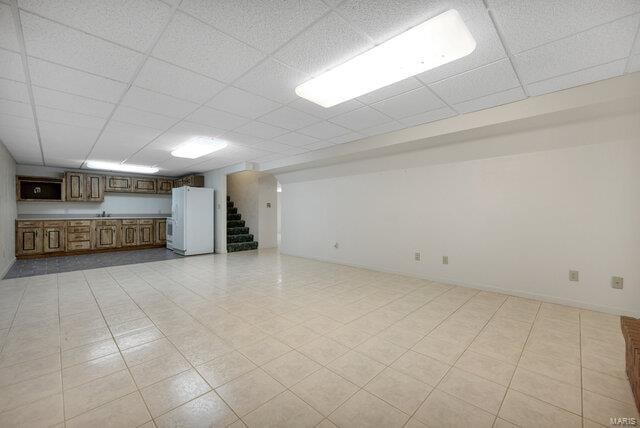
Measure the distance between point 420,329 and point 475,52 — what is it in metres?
2.49

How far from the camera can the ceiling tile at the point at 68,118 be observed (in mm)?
3182

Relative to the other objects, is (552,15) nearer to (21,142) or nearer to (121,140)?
(121,140)

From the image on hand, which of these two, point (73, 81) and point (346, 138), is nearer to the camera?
point (73, 81)

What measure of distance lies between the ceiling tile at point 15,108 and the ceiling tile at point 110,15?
2.13 meters

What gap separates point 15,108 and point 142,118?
4.21ft

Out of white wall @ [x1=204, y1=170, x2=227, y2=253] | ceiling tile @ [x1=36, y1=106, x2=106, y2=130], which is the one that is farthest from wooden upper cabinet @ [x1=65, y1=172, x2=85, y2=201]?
ceiling tile @ [x1=36, y1=106, x2=106, y2=130]

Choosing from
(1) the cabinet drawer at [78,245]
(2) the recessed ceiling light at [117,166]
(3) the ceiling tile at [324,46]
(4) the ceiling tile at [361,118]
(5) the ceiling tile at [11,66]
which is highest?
(2) the recessed ceiling light at [117,166]

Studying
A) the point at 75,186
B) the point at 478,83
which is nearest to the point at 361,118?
the point at 478,83

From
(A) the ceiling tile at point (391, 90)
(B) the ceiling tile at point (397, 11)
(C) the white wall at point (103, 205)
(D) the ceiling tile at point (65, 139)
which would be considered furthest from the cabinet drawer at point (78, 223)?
(B) the ceiling tile at point (397, 11)

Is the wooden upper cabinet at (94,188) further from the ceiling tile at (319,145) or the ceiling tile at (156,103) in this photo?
the ceiling tile at (319,145)

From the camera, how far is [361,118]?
139 inches

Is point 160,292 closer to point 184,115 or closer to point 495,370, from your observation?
point 184,115

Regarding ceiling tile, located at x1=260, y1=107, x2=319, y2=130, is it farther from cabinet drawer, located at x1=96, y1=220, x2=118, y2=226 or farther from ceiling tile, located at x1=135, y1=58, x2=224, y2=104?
cabinet drawer, located at x1=96, y1=220, x2=118, y2=226

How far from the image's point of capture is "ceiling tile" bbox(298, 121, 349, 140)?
378 centimetres
